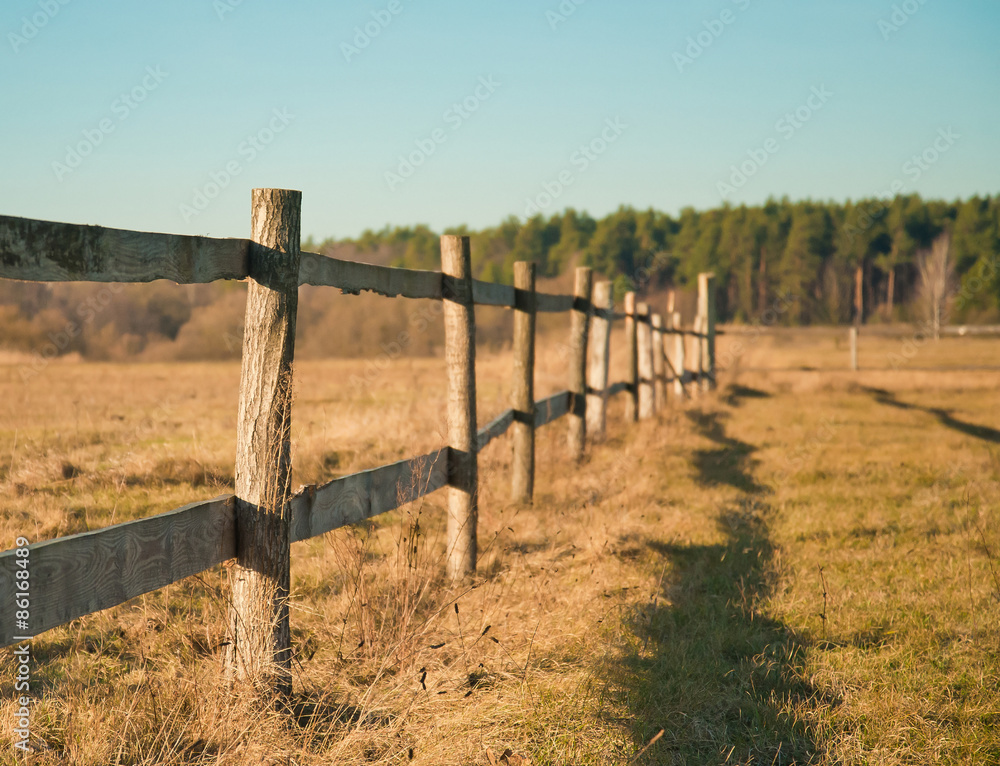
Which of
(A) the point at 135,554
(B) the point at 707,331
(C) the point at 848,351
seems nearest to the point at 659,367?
(B) the point at 707,331

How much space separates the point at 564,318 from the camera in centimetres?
2930

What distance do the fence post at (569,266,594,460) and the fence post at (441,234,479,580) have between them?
134 inches

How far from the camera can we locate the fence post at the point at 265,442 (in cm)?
270

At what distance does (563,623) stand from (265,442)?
1854mm

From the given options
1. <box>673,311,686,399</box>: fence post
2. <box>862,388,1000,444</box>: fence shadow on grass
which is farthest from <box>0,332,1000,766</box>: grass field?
<box>673,311,686,399</box>: fence post

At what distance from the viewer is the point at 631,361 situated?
35.5 feet

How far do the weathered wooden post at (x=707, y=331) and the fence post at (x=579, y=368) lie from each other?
8617mm

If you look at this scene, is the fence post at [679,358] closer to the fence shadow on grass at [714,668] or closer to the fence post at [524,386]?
the fence post at [524,386]

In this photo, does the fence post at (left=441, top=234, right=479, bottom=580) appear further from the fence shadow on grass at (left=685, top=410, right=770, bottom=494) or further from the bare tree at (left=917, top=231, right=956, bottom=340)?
the bare tree at (left=917, top=231, right=956, bottom=340)

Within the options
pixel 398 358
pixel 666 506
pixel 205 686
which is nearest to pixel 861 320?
pixel 398 358

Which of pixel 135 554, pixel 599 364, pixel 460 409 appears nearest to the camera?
pixel 135 554

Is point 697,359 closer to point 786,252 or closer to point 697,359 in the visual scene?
point 697,359

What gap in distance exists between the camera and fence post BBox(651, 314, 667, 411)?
12.3 meters

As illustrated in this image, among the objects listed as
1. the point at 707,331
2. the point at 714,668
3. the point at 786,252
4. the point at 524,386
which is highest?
the point at 786,252
